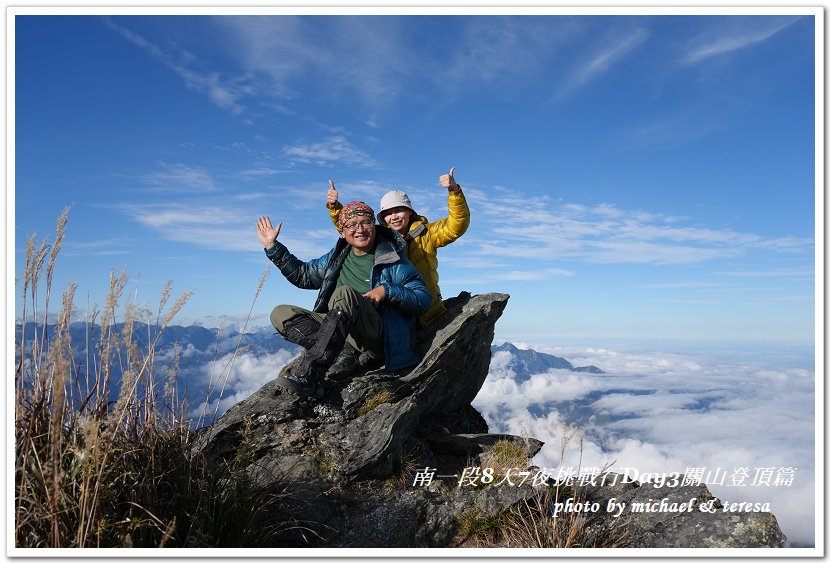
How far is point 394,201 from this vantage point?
9.73 m

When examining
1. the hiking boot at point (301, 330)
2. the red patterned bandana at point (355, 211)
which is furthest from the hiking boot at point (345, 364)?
the red patterned bandana at point (355, 211)

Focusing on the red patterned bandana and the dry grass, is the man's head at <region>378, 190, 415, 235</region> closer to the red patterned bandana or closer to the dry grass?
the red patterned bandana

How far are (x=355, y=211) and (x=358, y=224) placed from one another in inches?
7.7

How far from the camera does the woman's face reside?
9.80m

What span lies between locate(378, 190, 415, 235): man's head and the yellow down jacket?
214 mm

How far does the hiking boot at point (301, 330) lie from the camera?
8281mm

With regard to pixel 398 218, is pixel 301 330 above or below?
below

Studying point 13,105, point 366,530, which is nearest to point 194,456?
point 366,530

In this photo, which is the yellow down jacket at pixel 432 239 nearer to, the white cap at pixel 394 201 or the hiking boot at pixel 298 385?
the white cap at pixel 394 201

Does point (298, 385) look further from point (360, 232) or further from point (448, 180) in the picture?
point (448, 180)

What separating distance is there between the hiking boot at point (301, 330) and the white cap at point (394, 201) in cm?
241

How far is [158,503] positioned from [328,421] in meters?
3.15

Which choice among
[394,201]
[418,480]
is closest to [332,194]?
[394,201]

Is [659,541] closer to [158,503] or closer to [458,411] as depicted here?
[458,411]
